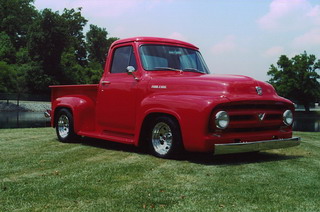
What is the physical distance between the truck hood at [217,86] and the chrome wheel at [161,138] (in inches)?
24.6

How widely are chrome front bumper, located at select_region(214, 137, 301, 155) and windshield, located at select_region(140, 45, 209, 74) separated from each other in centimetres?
220

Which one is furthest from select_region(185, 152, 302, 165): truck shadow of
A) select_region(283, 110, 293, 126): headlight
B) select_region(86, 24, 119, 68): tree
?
select_region(86, 24, 119, 68): tree

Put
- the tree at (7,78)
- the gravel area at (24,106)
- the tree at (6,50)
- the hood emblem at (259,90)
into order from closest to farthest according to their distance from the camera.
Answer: the hood emblem at (259,90) < the gravel area at (24,106) < the tree at (7,78) < the tree at (6,50)

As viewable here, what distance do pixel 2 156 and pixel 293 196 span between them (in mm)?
5143

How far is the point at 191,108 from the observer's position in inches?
254

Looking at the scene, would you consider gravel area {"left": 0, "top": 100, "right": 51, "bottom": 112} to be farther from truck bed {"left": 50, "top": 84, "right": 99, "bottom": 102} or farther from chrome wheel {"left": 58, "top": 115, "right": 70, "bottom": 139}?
chrome wheel {"left": 58, "top": 115, "right": 70, "bottom": 139}

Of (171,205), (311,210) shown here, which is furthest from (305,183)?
(171,205)

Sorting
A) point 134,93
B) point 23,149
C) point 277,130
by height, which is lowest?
point 23,149

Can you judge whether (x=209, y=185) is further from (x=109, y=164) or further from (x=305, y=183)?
(x=109, y=164)

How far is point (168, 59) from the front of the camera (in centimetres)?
800

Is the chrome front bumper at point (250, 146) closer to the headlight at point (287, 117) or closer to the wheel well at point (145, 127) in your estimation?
the headlight at point (287, 117)

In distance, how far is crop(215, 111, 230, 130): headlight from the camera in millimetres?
6289

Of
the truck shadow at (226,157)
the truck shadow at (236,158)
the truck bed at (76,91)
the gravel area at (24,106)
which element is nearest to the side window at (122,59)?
the truck bed at (76,91)

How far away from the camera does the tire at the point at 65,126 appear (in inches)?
372
